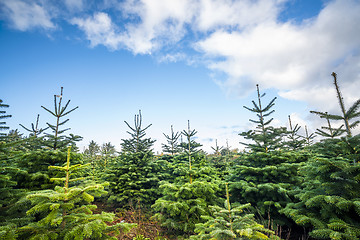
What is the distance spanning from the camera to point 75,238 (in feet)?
8.93

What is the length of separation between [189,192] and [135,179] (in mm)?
3810

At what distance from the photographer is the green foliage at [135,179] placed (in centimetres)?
820

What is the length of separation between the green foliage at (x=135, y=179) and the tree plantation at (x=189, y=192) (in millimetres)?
60

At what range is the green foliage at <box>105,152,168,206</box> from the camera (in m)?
8.20

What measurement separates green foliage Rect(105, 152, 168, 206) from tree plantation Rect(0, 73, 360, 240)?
6cm

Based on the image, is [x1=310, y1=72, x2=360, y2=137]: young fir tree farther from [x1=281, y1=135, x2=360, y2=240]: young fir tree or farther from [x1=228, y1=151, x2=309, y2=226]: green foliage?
[x1=228, y1=151, x2=309, y2=226]: green foliage

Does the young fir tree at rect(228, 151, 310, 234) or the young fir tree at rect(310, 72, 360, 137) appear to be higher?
the young fir tree at rect(310, 72, 360, 137)

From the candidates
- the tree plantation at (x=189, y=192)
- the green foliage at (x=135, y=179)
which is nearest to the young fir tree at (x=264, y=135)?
the tree plantation at (x=189, y=192)

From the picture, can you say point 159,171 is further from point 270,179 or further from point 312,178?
point 312,178

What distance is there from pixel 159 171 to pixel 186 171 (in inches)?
120

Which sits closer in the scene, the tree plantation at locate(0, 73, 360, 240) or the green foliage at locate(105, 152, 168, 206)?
the tree plantation at locate(0, 73, 360, 240)

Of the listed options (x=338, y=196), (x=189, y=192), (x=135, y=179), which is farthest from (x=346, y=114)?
(x=135, y=179)

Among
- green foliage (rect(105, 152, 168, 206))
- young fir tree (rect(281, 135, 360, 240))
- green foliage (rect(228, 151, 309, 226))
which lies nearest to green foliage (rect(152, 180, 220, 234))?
green foliage (rect(228, 151, 309, 226))

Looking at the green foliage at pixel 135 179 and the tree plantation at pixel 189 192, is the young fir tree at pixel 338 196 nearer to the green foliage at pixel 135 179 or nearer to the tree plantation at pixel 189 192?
the tree plantation at pixel 189 192
